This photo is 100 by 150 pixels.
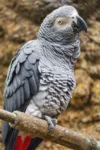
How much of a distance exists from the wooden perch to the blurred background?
1.04 metres

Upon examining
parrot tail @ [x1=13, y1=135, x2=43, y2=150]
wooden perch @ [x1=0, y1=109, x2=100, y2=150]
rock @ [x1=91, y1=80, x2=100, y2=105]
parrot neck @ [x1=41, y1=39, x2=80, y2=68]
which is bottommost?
rock @ [x1=91, y1=80, x2=100, y2=105]

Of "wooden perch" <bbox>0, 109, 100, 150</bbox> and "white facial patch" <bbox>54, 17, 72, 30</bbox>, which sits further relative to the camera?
"white facial patch" <bbox>54, 17, 72, 30</bbox>

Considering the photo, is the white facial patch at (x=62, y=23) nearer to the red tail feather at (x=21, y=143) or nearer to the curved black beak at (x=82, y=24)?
the curved black beak at (x=82, y=24)

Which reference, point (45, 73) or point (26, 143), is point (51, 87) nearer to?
point (45, 73)

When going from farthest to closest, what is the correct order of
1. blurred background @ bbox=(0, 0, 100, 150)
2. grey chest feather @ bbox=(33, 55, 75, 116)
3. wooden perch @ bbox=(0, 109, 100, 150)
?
1. blurred background @ bbox=(0, 0, 100, 150)
2. grey chest feather @ bbox=(33, 55, 75, 116)
3. wooden perch @ bbox=(0, 109, 100, 150)

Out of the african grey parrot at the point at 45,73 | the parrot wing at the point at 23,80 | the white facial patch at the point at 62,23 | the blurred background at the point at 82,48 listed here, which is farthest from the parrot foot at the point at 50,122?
the blurred background at the point at 82,48

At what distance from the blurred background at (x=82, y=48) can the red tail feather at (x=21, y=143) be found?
760mm

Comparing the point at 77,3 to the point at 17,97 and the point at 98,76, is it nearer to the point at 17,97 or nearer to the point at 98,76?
the point at 98,76

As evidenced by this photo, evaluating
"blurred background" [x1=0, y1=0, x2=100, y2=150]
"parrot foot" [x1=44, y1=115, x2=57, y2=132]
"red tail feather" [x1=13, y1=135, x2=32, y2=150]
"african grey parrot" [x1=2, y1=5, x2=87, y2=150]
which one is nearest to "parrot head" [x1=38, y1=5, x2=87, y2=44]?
"african grey parrot" [x1=2, y1=5, x2=87, y2=150]

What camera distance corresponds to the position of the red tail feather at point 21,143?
1753mm

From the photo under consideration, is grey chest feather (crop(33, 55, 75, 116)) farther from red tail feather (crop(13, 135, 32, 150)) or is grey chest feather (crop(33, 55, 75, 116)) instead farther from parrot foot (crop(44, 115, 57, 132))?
red tail feather (crop(13, 135, 32, 150))

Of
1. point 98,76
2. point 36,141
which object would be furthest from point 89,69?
point 36,141

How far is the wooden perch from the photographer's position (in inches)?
56.2

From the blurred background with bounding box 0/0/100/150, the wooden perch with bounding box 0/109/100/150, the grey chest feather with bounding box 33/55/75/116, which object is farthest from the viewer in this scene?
the blurred background with bounding box 0/0/100/150
